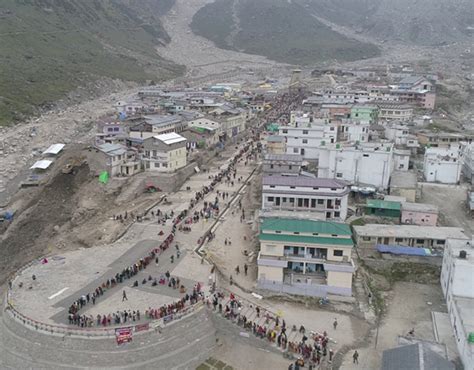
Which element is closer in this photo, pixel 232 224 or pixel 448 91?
pixel 232 224

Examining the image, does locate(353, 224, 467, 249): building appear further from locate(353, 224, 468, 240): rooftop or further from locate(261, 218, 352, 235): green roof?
locate(261, 218, 352, 235): green roof

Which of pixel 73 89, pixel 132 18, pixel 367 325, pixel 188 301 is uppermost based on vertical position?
pixel 132 18

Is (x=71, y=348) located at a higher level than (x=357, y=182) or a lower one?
lower

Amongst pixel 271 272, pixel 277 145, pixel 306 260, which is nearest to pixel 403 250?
pixel 306 260

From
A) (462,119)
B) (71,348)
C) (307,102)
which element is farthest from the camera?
(462,119)

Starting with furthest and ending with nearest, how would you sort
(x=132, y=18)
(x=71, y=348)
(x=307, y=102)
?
(x=132, y=18) → (x=307, y=102) → (x=71, y=348)

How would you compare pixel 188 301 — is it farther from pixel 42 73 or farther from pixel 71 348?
pixel 42 73

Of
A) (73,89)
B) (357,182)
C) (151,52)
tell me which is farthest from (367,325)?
(151,52)
